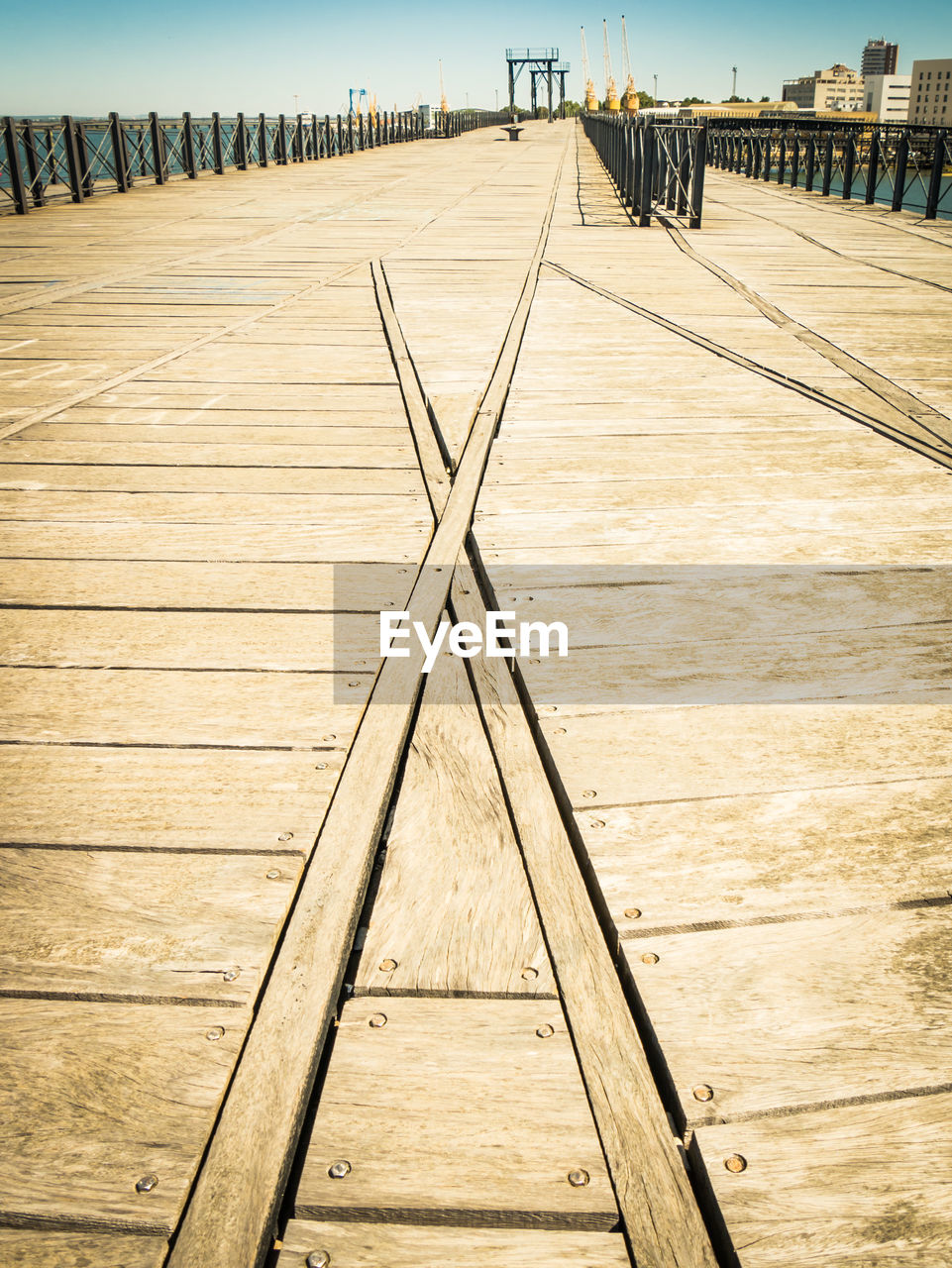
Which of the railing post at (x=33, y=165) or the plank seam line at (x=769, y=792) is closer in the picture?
the plank seam line at (x=769, y=792)

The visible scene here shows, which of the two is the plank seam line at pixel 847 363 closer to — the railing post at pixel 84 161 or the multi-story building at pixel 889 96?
the railing post at pixel 84 161

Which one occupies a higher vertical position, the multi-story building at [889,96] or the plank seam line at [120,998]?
the multi-story building at [889,96]

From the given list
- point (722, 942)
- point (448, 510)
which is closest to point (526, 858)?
point (722, 942)

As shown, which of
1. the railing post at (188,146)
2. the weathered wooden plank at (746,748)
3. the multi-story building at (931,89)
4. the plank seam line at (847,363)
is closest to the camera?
the weathered wooden plank at (746,748)

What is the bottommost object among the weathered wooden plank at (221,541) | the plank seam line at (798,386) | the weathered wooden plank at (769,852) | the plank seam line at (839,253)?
the weathered wooden plank at (769,852)

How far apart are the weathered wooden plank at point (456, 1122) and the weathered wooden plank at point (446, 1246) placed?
13mm

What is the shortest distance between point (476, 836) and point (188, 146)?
19.9 metres

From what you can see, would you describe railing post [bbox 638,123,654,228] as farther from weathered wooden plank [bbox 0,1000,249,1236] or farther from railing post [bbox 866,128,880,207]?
weathered wooden plank [bbox 0,1000,249,1236]

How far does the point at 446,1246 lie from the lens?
44.3 inches

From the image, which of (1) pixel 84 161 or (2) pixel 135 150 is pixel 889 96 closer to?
(2) pixel 135 150

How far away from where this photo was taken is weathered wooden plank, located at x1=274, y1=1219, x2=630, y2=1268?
3.63ft

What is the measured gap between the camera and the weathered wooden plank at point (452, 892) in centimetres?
149

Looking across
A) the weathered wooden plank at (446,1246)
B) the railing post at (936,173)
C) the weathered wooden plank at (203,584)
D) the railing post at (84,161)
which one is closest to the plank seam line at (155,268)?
the railing post at (84,161)

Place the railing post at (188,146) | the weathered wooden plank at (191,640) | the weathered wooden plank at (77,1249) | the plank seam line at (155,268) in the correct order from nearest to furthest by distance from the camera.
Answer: the weathered wooden plank at (77,1249) < the weathered wooden plank at (191,640) < the plank seam line at (155,268) < the railing post at (188,146)
